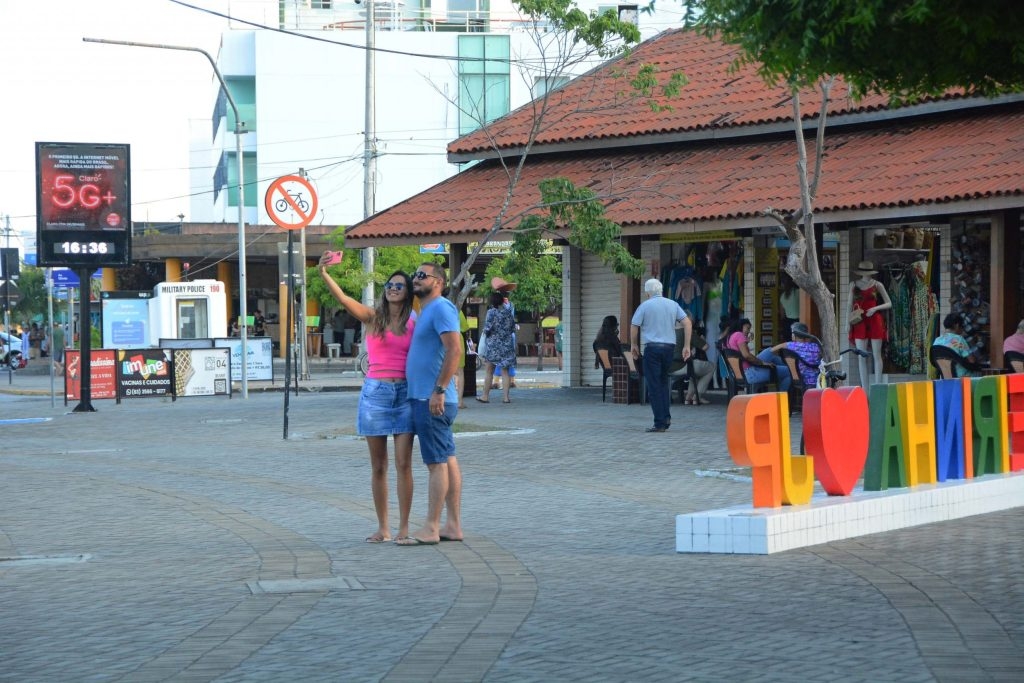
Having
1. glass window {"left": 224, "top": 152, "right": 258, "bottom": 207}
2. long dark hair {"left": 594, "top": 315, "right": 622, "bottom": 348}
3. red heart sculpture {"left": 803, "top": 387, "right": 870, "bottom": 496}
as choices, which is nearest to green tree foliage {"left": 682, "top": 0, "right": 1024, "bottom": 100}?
red heart sculpture {"left": 803, "top": 387, "right": 870, "bottom": 496}

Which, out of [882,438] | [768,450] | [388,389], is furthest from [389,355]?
[882,438]

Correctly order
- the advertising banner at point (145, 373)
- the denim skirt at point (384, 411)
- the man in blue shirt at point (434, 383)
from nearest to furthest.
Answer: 1. the man in blue shirt at point (434, 383)
2. the denim skirt at point (384, 411)
3. the advertising banner at point (145, 373)

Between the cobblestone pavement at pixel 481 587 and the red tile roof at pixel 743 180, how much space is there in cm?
594

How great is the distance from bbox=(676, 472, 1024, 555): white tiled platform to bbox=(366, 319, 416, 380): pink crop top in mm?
2054

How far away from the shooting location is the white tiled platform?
31.8 feet

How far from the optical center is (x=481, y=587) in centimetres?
851

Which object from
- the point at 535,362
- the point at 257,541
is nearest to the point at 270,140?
the point at 535,362

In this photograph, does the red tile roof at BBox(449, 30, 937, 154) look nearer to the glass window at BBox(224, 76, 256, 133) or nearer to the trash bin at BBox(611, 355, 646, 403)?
the trash bin at BBox(611, 355, 646, 403)

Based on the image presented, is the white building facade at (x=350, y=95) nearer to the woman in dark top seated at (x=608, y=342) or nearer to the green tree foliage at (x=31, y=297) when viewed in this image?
the green tree foliage at (x=31, y=297)

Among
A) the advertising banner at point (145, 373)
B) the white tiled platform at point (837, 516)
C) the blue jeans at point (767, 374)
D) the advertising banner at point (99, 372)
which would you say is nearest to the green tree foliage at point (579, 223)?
the blue jeans at point (767, 374)

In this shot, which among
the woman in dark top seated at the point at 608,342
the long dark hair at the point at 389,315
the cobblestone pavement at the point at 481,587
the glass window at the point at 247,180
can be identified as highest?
the glass window at the point at 247,180

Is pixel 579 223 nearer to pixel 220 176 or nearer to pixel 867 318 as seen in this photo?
pixel 867 318

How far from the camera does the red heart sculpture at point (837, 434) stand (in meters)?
10.5

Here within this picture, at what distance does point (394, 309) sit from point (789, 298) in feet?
50.2
